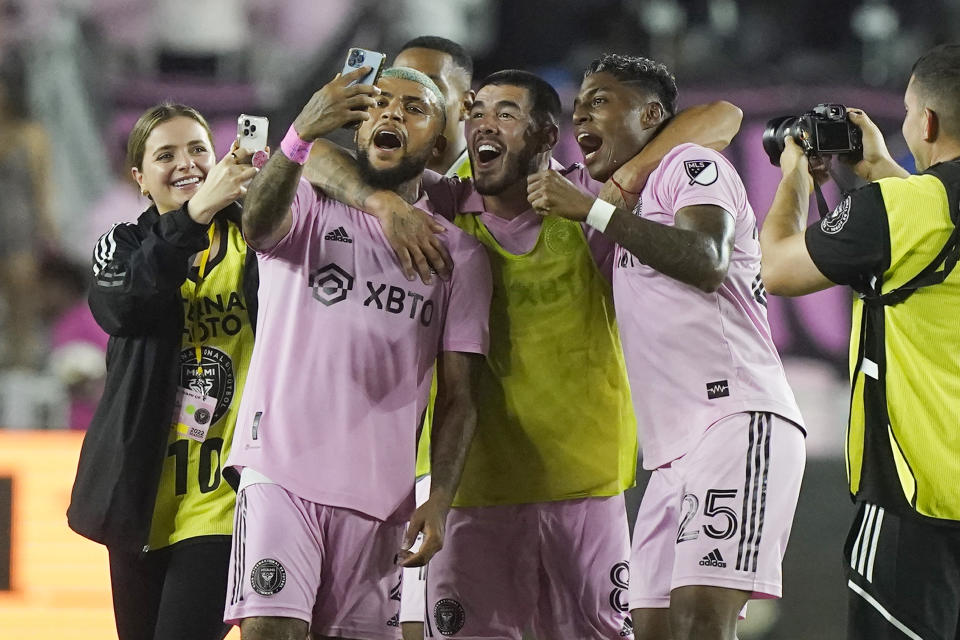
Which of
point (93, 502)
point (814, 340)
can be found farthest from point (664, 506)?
point (814, 340)

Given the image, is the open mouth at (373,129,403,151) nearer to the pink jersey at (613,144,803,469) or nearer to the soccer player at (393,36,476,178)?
the pink jersey at (613,144,803,469)

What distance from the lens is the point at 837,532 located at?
297 inches

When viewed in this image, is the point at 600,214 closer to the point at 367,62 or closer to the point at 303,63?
the point at 367,62

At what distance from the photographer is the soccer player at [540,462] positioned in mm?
4383

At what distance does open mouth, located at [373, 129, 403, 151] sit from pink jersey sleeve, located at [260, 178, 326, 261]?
31 cm

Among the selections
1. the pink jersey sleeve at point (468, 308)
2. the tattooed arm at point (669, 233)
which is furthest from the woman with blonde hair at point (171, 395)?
the tattooed arm at point (669, 233)

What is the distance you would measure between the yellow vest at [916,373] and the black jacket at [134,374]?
6.87ft

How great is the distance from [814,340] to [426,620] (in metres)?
5.18

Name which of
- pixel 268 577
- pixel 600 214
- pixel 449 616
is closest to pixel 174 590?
pixel 268 577

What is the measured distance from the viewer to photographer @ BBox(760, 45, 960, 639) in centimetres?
354

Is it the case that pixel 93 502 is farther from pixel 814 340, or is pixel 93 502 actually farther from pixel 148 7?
pixel 148 7

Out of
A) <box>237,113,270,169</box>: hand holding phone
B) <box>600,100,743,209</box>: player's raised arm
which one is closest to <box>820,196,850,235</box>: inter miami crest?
<box>600,100,743,209</box>: player's raised arm

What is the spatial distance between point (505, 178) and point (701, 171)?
0.73m

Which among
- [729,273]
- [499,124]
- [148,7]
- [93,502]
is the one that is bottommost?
[93,502]
